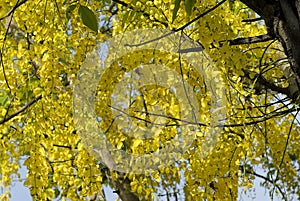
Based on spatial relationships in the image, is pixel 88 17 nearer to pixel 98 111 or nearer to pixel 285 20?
pixel 285 20

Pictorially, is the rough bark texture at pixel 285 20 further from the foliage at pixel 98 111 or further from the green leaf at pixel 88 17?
the foliage at pixel 98 111

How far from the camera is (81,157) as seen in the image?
9.68 ft

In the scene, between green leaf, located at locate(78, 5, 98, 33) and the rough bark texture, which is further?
the rough bark texture

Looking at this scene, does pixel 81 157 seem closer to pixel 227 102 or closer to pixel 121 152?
pixel 121 152

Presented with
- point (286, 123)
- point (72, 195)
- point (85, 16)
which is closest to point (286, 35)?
point (85, 16)

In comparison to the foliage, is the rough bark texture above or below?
below

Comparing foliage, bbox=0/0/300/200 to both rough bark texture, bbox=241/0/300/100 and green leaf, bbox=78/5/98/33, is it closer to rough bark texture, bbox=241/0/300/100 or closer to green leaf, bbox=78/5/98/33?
rough bark texture, bbox=241/0/300/100

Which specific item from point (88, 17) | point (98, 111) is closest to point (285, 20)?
point (88, 17)

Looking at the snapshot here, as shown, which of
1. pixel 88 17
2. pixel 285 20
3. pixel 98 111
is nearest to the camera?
pixel 88 17

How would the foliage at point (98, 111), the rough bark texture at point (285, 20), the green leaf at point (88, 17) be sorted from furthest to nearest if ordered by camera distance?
the foliage at point (98, 111) < the rough bark texture at point (285, 20) < the green leaf at point (88, 17)

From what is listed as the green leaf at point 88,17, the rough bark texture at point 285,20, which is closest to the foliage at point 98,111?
the rough bark texture at point 285,20

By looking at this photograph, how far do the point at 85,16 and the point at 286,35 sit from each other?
0.46m

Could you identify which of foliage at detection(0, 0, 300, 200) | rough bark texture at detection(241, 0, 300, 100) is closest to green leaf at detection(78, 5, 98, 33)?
rough bark texture at detection(241, 0, 300, 100)

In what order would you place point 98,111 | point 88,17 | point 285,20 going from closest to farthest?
point 88,17, point 285,20, point 98,111
